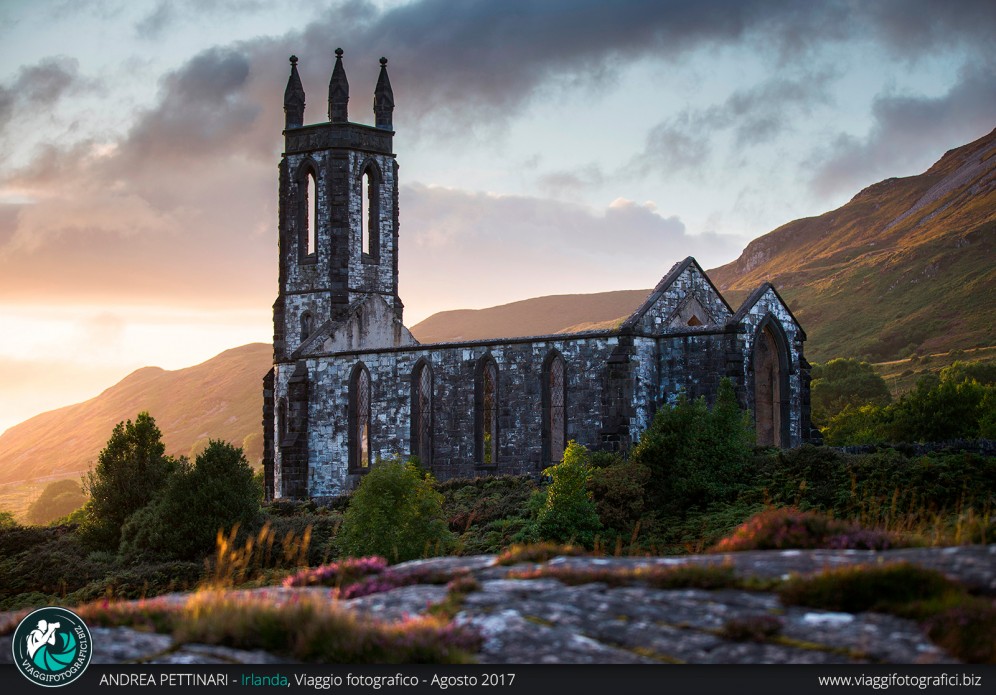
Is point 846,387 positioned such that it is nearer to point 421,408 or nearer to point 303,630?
point 421,408

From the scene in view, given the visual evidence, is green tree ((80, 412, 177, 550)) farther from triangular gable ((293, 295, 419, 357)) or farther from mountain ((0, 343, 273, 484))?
mountain ((0, 343, 273, 484))

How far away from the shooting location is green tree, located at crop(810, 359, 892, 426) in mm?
64925

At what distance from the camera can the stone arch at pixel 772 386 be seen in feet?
106

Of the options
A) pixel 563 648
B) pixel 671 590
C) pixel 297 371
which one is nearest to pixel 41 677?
pixel 563 648

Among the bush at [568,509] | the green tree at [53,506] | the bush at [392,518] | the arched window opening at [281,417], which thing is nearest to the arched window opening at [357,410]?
the arched window opening at [281,417]

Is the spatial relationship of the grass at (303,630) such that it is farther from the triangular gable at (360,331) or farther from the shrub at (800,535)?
the triangular gable at (360,331)

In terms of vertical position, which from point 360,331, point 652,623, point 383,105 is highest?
point 383,105

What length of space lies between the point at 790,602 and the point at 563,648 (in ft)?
5.91

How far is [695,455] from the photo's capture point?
24.5 m

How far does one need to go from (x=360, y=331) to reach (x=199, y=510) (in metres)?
16.8

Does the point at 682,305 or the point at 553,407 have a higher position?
the point at 682,305

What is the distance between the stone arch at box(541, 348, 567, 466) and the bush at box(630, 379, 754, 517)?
264 inches

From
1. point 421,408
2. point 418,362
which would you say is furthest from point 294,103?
point 421,408

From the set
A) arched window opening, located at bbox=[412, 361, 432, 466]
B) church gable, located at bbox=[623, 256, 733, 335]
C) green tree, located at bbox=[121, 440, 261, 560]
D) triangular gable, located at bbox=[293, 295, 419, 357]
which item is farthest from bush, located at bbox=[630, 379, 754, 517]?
triangular gable, located at bbox=[293, 295, 419, 357]
